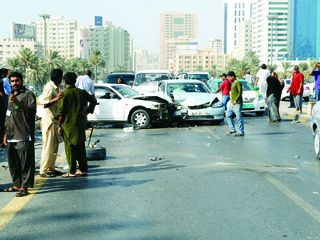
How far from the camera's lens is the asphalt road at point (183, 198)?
5844mm

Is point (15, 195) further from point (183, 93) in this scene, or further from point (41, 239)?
point (183, 93)

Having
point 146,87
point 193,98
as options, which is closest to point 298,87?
point 193,98

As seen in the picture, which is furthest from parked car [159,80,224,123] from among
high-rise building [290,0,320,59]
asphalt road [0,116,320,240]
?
high-rise building [290,0,320,59]

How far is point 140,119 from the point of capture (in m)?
18.1

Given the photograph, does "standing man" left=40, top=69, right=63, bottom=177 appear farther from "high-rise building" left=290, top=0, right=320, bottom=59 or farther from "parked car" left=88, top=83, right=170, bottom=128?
"high-rise building" left=290, top=0, right=320, bottom=59

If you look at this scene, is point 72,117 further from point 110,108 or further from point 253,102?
point 253,102

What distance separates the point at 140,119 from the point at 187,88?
8.76 feet

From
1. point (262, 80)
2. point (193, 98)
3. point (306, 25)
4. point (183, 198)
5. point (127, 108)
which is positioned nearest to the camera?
point (183, 198)

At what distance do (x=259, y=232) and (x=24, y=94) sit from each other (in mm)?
3670

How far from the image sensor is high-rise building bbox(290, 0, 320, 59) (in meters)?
190

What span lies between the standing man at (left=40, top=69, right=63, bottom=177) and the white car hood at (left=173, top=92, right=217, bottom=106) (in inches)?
376

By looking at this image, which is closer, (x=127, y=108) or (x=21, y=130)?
(x=21, y=130)

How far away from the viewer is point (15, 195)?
25.5ft

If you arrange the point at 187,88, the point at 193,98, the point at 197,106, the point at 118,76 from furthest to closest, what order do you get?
the point at 118,76 → the point at 187,88 → the point at 193,98 → the point at 197,106
